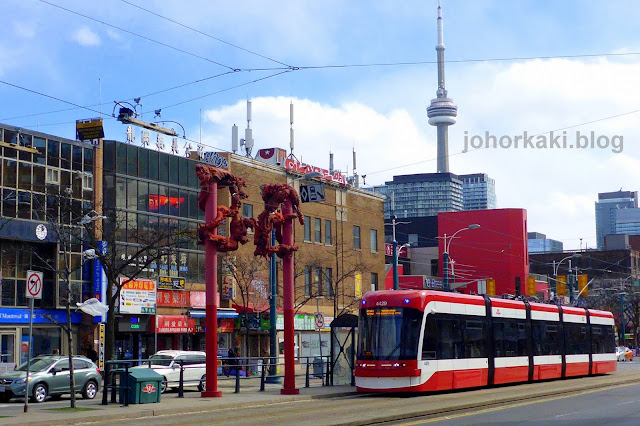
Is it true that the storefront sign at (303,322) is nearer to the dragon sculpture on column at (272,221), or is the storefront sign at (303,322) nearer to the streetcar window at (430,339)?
the dragon sculpture on column at (272,221)

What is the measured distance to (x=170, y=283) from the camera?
Answer: 47.1 metres

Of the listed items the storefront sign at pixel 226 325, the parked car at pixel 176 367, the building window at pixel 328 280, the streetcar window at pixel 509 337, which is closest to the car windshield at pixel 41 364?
the parked car at pixel 176 367

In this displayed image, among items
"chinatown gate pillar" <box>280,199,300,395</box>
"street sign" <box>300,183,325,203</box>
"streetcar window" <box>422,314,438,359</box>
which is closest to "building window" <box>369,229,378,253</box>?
"street sign" <box>300,183,325,203</box>

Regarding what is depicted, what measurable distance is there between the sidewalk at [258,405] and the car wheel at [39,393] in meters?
1.34

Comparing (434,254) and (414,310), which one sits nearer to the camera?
(414,310)

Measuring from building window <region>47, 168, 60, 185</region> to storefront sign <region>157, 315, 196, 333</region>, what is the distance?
28.9ft

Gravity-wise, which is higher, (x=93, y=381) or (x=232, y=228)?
(x=232, y=228)

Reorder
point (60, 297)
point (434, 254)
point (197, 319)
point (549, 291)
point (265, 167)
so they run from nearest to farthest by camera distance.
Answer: point (60, 297) → point (197, 319) → point (265, 167) → point (549, 291) → point (434, 254)

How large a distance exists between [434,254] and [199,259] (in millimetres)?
58205

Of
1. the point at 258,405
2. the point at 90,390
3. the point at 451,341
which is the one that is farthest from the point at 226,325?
the point at 258,405

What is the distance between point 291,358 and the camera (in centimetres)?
2980

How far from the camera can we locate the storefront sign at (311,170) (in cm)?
5741

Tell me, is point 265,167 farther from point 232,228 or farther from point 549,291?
point 549,291

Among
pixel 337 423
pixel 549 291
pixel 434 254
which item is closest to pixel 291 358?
pixel 337 423
